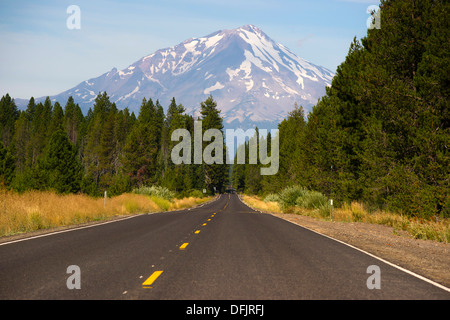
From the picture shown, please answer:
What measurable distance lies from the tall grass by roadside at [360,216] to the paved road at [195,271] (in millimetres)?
4812

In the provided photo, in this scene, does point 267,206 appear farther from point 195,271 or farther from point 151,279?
point 151,279

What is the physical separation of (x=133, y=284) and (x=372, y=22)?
22782mm

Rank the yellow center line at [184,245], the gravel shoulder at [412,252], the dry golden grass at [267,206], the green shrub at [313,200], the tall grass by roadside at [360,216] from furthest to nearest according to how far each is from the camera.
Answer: the dry golden grass at [267,206] < the green shrub at [313,200] < the tall grass by roadside at [360,216] < the yellow center line at [184,245] < the gravel shoulder at [412,252]

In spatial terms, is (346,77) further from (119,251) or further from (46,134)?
(46,134)

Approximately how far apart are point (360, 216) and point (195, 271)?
58.9ft

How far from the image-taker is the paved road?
18.7ft

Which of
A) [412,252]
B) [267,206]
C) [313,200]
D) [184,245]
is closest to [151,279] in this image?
[184,245]

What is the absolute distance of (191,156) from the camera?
102750 millimetres

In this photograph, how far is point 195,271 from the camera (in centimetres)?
719

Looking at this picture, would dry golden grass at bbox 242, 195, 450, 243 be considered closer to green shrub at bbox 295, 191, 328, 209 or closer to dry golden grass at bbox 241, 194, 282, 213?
green shrub at bbox 295, 191, 328, 209

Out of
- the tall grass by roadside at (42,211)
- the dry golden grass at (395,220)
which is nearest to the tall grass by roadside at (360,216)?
the dry golden grass at (395,220)

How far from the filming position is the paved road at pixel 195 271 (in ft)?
18.7

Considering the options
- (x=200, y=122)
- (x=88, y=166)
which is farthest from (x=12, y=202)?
(x=200, y=122)

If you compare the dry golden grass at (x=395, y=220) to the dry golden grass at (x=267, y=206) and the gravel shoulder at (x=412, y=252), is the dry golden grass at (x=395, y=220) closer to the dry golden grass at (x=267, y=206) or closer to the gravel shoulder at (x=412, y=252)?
the gravel shoulder at (x=412, y=252)
